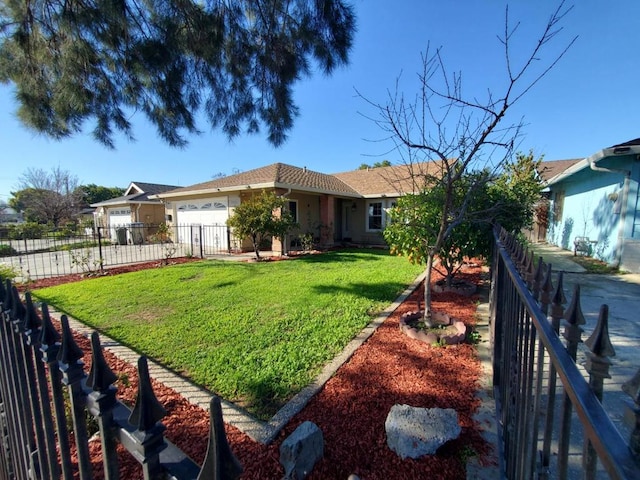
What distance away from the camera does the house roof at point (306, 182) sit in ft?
41.0

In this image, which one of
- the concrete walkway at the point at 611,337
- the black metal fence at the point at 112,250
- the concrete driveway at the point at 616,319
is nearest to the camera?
the concrete walkway at the point at 611,337

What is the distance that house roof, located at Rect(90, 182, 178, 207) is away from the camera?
21047mm

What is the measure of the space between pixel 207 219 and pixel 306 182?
536 cm

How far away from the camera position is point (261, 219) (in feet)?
34.5

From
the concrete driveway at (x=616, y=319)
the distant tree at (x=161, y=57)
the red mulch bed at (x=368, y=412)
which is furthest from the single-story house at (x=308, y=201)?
the red mulch bed at (x=368, y=412)

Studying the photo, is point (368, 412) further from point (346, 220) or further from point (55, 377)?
point (346, 220)

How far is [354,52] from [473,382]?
4.08 metres

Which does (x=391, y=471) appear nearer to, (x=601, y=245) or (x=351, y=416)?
(x=351, y=416)

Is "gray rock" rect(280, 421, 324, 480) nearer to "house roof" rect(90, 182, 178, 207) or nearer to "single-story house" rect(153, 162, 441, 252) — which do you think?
"single-story house" rect(153, 162, 441, 252)

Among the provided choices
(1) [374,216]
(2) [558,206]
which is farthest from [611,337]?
(2) [558,206]

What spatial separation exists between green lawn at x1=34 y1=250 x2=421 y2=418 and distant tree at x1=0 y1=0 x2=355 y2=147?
2910 mm

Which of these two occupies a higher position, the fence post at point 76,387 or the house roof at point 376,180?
the house roof at point 376,180

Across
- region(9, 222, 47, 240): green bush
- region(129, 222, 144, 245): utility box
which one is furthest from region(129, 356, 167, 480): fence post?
region(9, 222, 47, 240): green bush

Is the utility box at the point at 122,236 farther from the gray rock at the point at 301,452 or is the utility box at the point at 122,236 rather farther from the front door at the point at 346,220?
the gray rock at the point at 301,452
